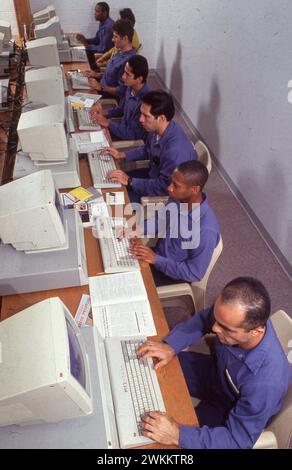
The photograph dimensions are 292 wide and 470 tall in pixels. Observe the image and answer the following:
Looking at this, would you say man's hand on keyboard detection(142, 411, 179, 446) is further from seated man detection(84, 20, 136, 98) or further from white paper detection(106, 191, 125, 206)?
seated man detection(84, 20, 136, 98)

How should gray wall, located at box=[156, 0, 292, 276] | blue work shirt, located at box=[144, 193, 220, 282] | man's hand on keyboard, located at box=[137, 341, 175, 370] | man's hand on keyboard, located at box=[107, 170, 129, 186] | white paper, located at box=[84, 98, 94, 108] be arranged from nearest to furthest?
man's hand on keyboard, located at box=[137, 341, 175, 370] < blue work shirt, located at box=[144, 193, 220, 282] < man's hand on keyboard, located at box=[107, 170, 129, 186] < gray wall, located at box=[156, 0, 292, 276] < white paper, located at box=[84, 98, 94, 108]

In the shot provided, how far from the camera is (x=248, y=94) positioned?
2.88 metres

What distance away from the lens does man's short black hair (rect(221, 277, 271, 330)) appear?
1.18 metres

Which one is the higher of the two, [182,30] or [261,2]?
[182,30]

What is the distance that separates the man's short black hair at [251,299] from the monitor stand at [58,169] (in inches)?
50.5

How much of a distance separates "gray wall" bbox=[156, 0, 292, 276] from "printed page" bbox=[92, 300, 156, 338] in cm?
149

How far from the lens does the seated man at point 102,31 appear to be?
14.9 ft

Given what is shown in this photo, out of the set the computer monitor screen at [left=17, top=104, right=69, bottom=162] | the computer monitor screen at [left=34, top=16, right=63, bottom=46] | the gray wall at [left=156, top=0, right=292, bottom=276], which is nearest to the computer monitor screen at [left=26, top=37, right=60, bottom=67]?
the computer monitor screen at [left=34, top=16, right=63, bottom=46]

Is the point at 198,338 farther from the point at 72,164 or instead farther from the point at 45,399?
the point at 72,164

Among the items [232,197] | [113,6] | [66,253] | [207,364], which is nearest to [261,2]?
[232,197]

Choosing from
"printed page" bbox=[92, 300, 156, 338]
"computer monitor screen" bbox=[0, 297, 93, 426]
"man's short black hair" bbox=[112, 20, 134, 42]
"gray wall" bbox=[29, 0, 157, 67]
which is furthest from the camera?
"gray wall" bbox=[29, 0, 157, 67]

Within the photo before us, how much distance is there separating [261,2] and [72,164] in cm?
179

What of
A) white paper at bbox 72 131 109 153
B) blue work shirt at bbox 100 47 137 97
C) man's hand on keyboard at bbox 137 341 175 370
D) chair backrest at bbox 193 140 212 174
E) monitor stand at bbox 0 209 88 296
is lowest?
man's hand on keyboard at bbox 137 341 175 370
